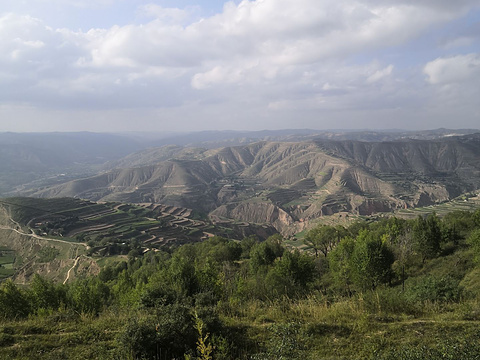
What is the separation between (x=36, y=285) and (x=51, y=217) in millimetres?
95539

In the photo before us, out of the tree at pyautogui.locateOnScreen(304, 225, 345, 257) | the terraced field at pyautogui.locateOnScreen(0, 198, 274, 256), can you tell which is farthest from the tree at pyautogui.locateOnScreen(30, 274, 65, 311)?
the terraced field at pyautogui.locateOnScreen(0, 198, 274, 256)

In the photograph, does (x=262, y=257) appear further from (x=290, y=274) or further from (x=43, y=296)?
(x=43, y=296)

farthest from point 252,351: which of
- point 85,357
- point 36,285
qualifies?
point 36,285

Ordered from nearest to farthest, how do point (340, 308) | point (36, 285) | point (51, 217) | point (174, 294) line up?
point (340, 308)
point (174, 294)
point (36, 285)
point (51, 217)

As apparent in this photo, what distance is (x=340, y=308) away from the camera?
947cm

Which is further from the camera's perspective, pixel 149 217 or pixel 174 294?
pixel 149 217

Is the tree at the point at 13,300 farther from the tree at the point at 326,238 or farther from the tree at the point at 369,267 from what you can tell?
the tree at the point at 326,238

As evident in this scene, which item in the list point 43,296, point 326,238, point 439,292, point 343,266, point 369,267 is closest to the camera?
point 439,292

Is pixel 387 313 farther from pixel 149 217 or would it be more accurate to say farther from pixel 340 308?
pixel 149 217

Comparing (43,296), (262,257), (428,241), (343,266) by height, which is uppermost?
(428,241)

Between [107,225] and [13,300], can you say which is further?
[107,225]

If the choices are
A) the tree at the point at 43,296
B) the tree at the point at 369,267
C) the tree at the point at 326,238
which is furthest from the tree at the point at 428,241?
the tree at the point at 43,296

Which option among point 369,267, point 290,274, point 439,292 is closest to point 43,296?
point 290,274

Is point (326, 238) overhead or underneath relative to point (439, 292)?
underneath
